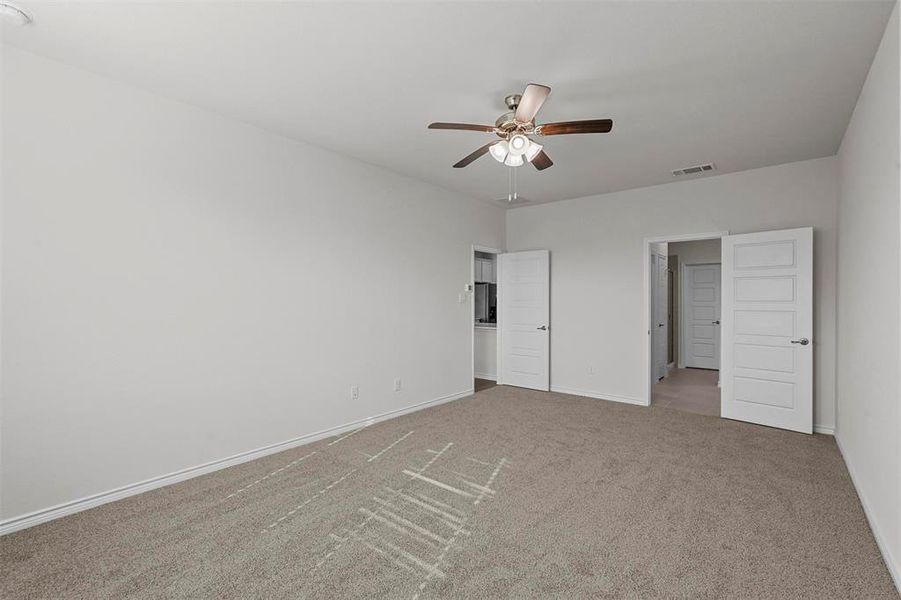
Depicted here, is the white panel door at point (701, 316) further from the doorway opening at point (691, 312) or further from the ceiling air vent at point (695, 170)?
the ceiling air vent at point (695, 170)

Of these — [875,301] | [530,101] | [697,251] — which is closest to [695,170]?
[875,301]

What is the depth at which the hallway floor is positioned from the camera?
5.11 meters

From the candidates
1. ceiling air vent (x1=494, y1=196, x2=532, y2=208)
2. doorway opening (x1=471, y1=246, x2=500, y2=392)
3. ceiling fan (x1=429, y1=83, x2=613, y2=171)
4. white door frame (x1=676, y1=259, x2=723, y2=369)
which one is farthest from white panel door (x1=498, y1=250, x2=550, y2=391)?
white door frame (x1=676, y1=259, x2=723, y2=369)

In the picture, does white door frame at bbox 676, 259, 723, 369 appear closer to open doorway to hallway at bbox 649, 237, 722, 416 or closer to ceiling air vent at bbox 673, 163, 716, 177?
open doorway to hallway at bbox 649, 237, 722, 416

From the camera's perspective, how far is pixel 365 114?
3.15m

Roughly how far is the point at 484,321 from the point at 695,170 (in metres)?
4.01

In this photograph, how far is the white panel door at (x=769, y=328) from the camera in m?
4.02

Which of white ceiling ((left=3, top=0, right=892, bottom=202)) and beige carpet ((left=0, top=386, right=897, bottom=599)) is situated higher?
white ceiling ((left=3, top=0, right=892, bottom=202))

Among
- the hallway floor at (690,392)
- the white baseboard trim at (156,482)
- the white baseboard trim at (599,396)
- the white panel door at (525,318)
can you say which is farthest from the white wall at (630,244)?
the white baseboard trim at (156,482)

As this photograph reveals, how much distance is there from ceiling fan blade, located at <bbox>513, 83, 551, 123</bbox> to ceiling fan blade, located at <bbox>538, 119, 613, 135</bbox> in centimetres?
13

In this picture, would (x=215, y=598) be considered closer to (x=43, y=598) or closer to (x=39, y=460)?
(x=43, y=598)

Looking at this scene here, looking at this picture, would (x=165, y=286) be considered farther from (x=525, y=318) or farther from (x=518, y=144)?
(x=525, y=318)

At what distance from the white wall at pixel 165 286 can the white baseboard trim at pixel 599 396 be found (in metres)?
2.51

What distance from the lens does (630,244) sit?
207 inches
